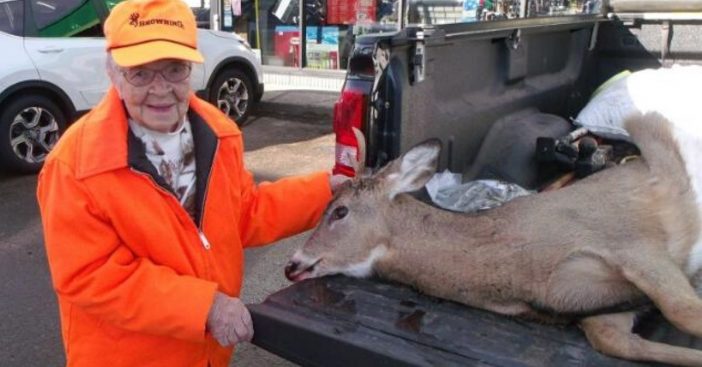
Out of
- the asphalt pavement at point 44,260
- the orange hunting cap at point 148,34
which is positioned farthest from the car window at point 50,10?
the orange hunting cap at point 148,34

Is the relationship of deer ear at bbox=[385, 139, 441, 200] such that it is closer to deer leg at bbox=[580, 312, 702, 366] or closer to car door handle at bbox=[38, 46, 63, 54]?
deer leg at bbox=[580, 312, 702, 366]

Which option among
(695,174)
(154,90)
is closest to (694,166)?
(695,174)

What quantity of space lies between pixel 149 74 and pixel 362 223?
2.95 ft

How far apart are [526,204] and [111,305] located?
139 cm

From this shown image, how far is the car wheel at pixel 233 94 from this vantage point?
1006 centimetres

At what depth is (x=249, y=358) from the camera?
4.10 m

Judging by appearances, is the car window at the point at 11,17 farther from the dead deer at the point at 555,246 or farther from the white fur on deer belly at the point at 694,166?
the white fur on deer belly at the point at 694,166

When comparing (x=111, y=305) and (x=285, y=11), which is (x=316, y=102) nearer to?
(x=285, y=11)

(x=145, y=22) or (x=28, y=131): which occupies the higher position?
(x=145, y=22)

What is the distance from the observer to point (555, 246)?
2410 mm

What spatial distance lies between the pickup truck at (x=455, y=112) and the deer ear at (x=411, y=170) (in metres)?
0.23

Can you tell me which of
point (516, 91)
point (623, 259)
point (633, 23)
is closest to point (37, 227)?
point (516, 91)

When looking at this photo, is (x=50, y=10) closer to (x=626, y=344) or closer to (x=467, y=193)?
(x=467, y=193)

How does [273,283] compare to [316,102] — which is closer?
[273,283]
